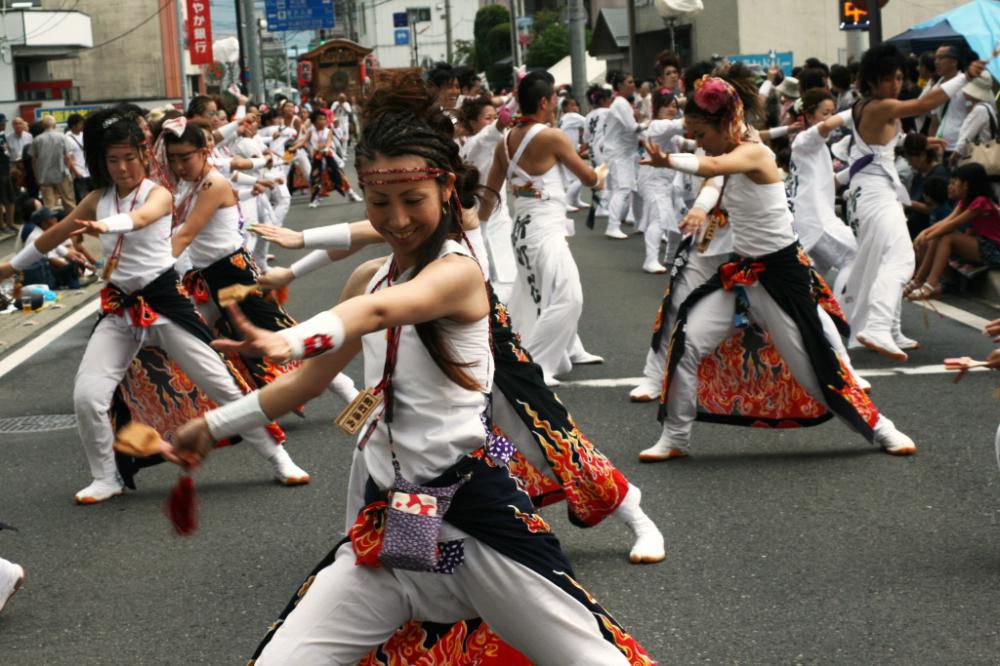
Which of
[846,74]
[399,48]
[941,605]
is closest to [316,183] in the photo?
[846,74]

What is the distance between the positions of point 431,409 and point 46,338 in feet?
33.5

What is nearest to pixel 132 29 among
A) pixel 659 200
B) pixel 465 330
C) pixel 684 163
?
pixel 659 200

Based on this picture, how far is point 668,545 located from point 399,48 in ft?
411

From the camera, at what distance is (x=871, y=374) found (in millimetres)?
9367

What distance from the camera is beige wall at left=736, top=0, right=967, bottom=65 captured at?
43375mm

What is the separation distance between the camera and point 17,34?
42844mm

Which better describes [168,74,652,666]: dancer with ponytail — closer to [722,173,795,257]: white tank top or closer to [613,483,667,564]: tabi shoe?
[613,483,667,564]: tabi shoe

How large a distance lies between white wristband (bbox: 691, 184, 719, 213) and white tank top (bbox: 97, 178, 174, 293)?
8.35ft

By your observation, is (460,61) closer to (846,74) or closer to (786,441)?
(846,74)

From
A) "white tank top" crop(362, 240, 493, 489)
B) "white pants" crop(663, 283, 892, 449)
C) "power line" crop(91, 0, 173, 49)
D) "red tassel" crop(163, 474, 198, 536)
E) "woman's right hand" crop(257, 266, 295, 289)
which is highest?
Answer: "power line" crop(91, 0, 173, 49)

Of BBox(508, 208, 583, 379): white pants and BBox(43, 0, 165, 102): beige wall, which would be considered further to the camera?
BBox(43, 0, 165, 102): beige wall

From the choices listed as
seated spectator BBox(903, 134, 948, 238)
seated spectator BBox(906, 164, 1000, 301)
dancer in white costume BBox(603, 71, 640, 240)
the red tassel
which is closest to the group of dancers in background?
the red tassel

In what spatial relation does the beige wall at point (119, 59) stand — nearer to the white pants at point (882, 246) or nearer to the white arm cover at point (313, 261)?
the white pants at point (882, 246)

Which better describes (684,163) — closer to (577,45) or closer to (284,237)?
(284,237)
